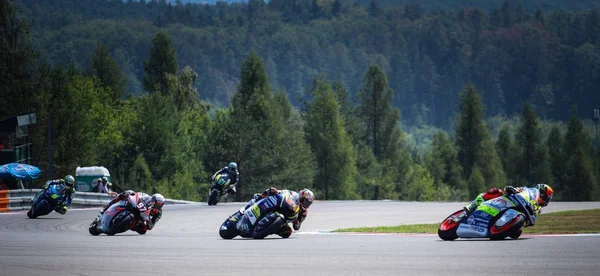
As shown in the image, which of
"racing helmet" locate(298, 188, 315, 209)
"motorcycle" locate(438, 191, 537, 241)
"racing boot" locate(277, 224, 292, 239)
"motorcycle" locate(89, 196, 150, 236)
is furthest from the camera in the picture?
"motorcycle" locate(89, 196, 150, 236)

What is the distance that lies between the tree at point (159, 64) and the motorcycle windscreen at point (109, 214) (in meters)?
80.7

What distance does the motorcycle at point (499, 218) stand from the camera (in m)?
17.9

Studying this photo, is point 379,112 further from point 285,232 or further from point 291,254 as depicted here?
point 291,254

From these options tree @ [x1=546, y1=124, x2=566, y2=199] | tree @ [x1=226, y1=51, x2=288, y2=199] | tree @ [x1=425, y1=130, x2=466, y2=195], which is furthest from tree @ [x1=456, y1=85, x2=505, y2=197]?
tree @ [x1=226, y1=51, x2=288, y2=199]

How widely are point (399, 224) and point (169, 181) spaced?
60703 millimetres

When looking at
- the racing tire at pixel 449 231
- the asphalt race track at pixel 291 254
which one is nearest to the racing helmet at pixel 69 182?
the asphalt race track at pixel 291 254

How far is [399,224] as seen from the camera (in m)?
26.3

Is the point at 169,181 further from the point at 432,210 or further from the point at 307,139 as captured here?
the point at 432,210

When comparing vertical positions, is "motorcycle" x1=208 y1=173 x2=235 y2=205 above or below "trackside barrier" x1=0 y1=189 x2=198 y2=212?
above

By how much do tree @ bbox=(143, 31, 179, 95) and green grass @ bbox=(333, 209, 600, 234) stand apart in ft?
258

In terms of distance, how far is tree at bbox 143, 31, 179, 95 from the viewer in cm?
10238

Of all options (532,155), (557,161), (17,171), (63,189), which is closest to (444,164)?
(532,155)

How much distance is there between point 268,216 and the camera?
19.8m

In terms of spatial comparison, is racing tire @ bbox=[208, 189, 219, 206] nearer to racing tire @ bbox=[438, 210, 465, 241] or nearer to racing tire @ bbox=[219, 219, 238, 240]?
racing tire @ bbox=[219, 219, 238, 240]
